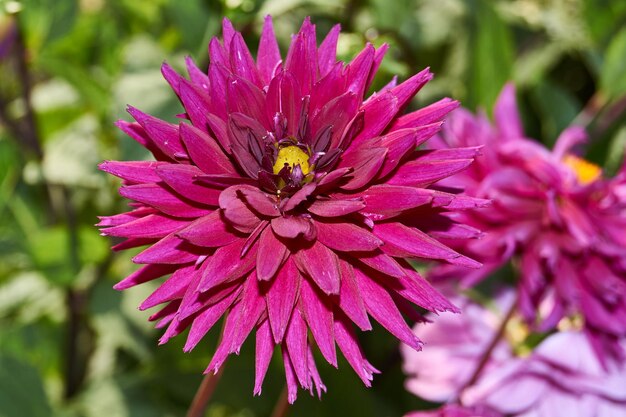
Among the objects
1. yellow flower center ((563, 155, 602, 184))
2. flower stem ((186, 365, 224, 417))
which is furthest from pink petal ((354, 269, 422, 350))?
yellow flower center ((563, 155, 602, 184))

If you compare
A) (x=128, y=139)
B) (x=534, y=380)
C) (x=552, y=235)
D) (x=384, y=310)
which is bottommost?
(x=534, y=380)

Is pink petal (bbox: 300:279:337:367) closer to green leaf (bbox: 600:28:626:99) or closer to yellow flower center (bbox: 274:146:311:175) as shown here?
yellow flower center (bbox: 274:146:311:175)

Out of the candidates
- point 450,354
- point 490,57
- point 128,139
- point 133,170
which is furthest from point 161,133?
point 490,57

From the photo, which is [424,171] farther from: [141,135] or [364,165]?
[141,135]

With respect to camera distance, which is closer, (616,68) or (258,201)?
(258,201)

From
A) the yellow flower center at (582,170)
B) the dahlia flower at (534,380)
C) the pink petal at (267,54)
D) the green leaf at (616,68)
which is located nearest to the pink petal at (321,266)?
the pink petal at (267,54)
